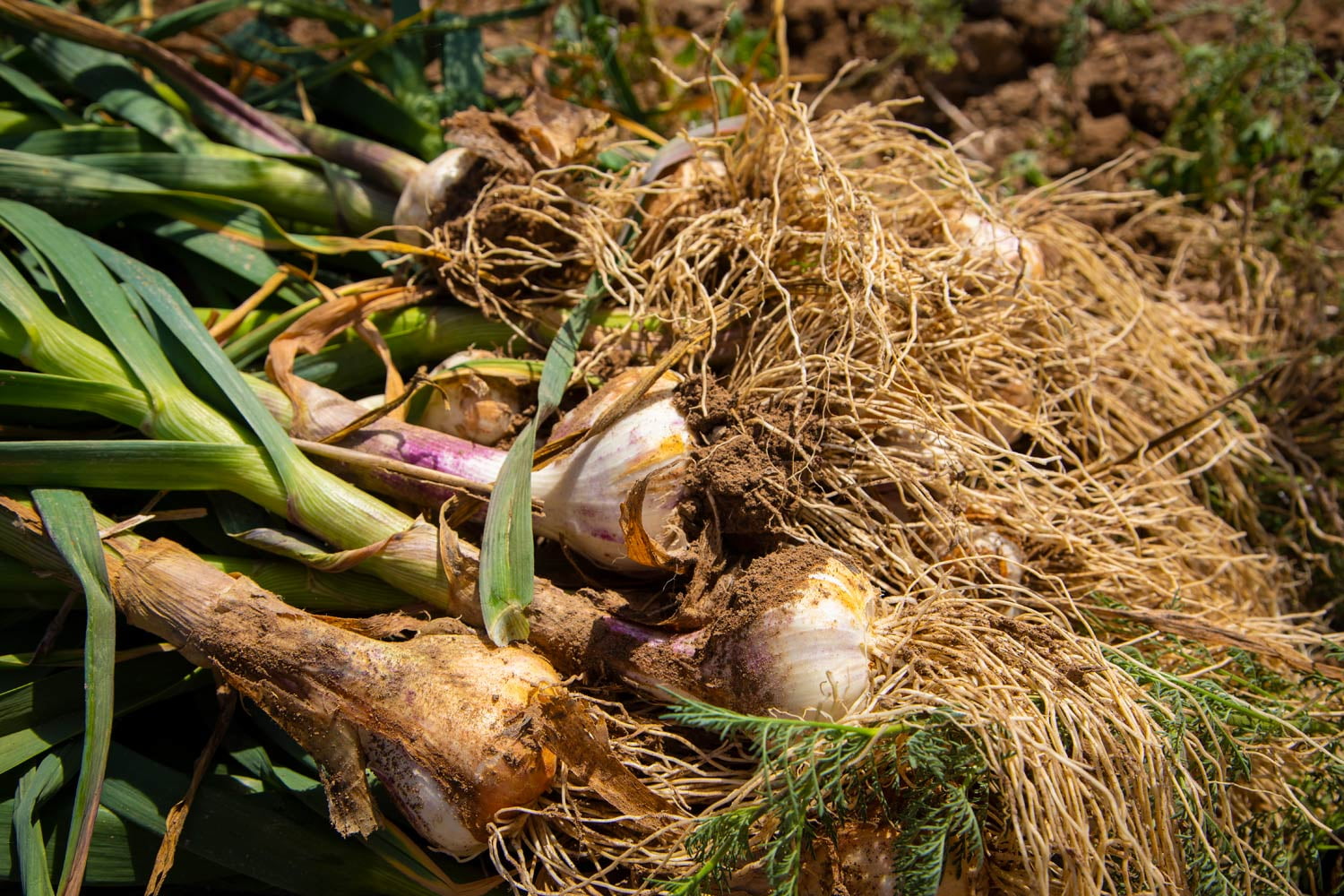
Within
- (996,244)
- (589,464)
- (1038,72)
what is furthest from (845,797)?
(1038,72)

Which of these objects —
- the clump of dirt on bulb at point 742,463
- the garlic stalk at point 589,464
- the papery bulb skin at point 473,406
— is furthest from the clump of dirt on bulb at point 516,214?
the clump of dirt on bulb at point 742,463

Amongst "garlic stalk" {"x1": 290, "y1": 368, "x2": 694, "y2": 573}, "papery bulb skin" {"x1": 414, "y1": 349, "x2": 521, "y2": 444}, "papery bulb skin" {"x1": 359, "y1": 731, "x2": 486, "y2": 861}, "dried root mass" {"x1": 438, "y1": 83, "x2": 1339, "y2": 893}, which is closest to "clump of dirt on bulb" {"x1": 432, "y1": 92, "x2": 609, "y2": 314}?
"dried root mass" {"x1": 438, "y1": 83, "x2": 1339, "y2": 893}

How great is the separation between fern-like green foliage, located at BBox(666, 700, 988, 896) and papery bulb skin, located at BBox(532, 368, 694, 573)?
0.93 ft

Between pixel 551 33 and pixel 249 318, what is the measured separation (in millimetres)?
1301

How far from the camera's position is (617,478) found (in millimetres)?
→ 1180

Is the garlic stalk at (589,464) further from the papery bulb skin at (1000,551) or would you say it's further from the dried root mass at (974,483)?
the papery bulb skin at (1000,551)

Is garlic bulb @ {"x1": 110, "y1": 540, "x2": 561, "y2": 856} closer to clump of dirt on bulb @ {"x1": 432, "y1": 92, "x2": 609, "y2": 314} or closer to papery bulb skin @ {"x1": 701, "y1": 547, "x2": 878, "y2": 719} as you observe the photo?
papery bulb skin @ {"x1": 701, "y1": 547, "x2": 878, "y2": 719}

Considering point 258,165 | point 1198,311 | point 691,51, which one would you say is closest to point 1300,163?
point 1198,311

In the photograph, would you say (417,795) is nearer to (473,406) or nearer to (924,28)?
(473,406)

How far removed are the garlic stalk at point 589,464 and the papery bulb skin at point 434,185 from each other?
0.35 meters

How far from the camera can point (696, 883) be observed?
94 cm

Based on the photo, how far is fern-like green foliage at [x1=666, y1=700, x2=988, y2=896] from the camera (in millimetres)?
920

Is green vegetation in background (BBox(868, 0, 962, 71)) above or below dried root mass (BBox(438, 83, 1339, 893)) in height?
above

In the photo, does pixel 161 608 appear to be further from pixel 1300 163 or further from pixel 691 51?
pixel 1300 163
